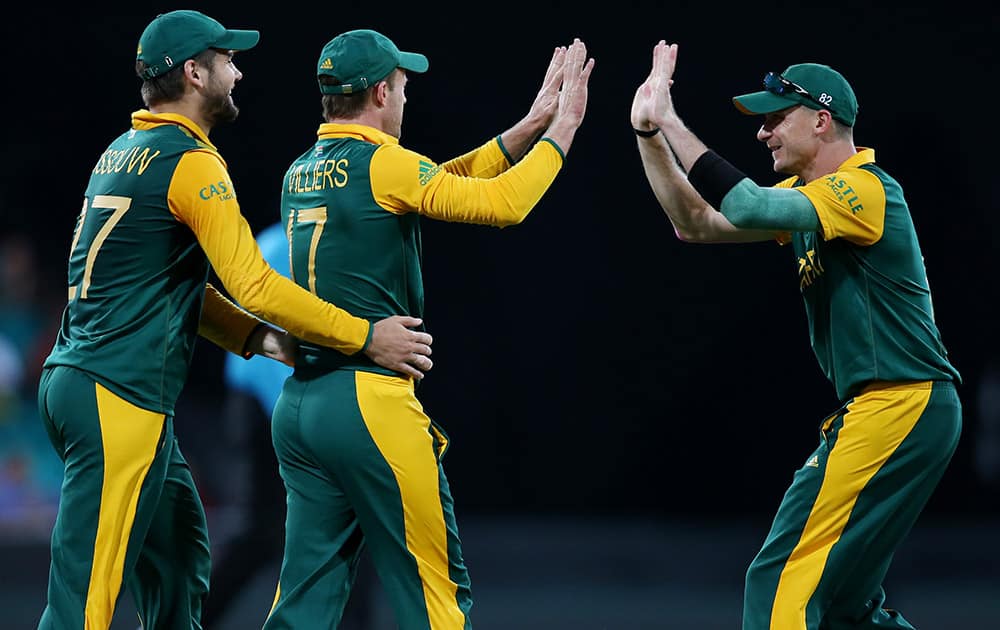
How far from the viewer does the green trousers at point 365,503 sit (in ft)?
9.84

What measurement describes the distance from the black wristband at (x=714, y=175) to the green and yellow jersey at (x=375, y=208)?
375 mm

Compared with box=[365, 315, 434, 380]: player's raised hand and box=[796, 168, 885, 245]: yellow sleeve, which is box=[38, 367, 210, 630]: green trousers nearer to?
box=[365, 315, 434, 380]: player's raised hand

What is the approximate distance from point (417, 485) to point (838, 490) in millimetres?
1052

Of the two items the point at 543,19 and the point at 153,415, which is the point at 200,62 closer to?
the point at 153,415

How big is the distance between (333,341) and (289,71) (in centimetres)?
406

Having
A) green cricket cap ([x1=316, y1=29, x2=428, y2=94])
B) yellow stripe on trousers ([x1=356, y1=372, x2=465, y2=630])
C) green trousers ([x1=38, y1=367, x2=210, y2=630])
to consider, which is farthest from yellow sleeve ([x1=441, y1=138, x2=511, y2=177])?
green trousers ([x1=38, y1=367, x2=210, y2=630])

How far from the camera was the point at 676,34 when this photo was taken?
22.0ft

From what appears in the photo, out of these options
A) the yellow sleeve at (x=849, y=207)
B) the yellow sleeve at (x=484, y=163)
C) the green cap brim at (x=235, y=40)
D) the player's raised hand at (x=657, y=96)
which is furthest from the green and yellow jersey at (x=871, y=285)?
the green cap brim at (x=235, y=40)

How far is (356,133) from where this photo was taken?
314 cm

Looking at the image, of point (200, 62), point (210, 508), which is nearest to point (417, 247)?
point (200, 62)

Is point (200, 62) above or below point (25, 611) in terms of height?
above

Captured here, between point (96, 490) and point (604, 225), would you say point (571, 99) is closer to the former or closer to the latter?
point (96, 490)

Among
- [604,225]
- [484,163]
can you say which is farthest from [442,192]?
[604,225]

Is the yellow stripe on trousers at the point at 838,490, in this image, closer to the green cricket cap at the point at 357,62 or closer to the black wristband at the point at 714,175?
the black wristband at the point at 714,175
